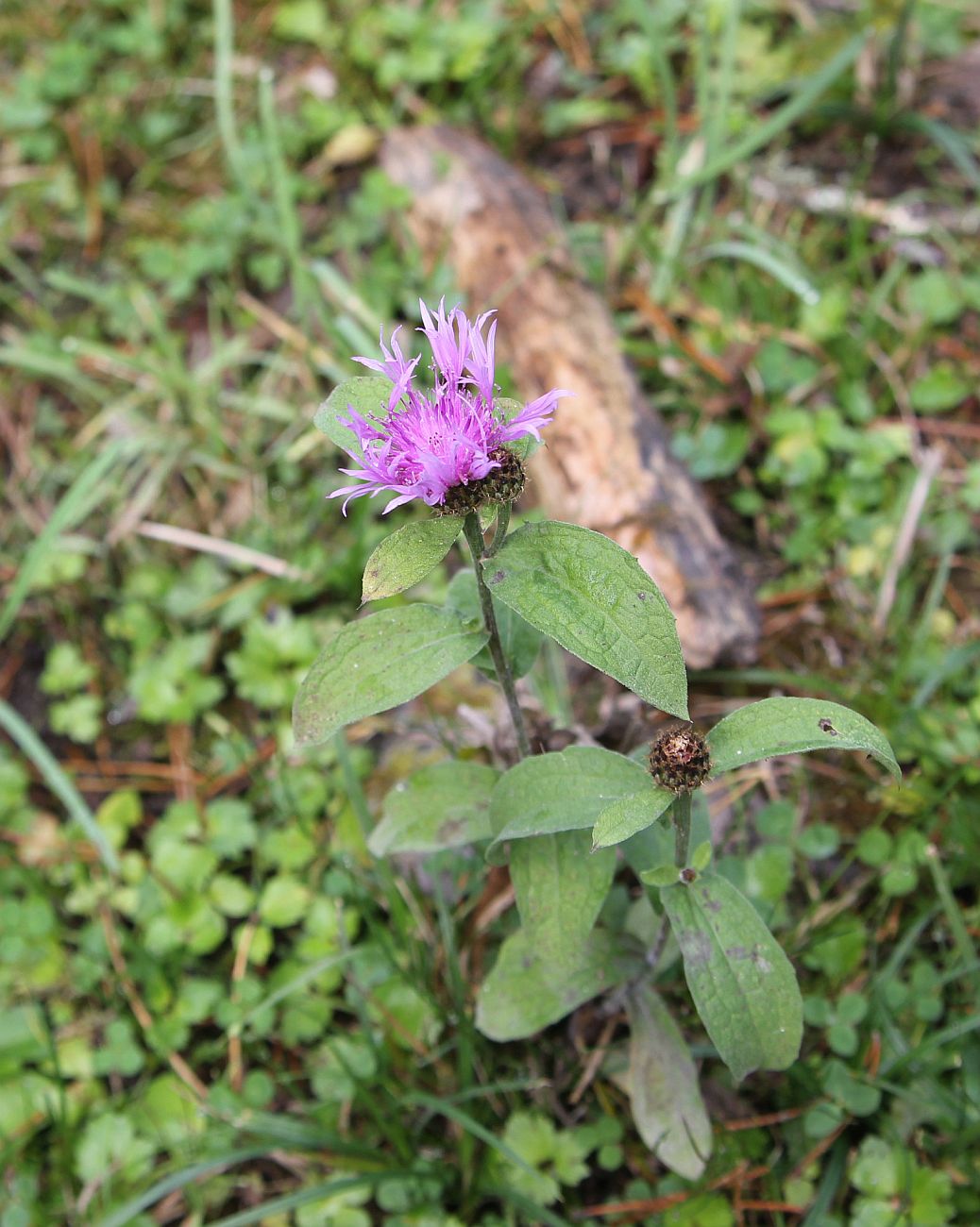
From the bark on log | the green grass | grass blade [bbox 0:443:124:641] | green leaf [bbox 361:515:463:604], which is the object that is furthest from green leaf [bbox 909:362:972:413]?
grass blade [bbox 0:443:124:641]

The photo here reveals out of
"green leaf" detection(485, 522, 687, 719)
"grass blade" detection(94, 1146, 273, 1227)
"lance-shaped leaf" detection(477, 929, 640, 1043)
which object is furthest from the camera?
"grass blade" detection(94, 1146, 273, 1227)

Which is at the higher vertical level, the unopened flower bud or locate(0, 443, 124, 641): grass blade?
the unopened flower bud

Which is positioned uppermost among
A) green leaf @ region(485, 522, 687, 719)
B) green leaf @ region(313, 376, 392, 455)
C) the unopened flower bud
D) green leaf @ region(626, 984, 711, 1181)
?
green leaf @ region(313, 376, 392, 455)

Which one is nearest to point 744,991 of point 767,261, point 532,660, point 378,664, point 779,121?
point 532,660

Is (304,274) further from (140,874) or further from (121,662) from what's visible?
(140,874)

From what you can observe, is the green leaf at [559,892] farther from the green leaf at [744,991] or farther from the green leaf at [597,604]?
the green leaf at [597,604]

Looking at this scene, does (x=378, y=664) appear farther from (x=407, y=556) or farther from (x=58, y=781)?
(x=58, y=781)

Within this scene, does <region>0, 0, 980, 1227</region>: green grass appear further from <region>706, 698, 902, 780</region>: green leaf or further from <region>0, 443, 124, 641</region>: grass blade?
<region>706, 698, 902, 780</region>: green leaf

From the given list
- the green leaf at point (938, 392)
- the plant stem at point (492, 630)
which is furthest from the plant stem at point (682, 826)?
the green leaf at point (938, 392)
